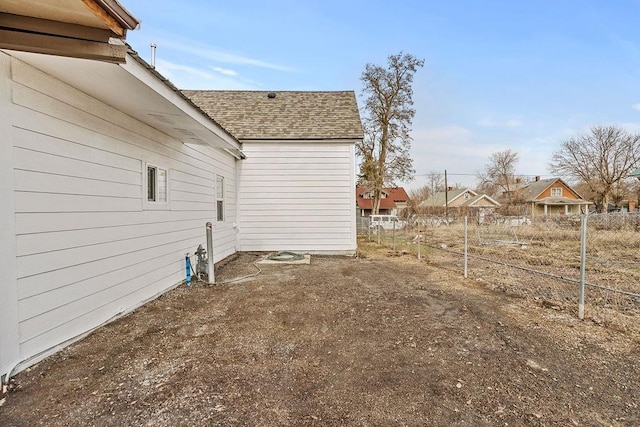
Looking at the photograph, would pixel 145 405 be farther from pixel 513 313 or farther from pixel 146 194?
pixel 513 313

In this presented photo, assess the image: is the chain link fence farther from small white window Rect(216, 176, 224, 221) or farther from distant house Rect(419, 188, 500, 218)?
distant house Rect(419, 188, 500, 218)

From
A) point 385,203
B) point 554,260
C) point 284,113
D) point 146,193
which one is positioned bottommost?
point 554,260

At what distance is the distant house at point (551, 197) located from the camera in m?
36.2

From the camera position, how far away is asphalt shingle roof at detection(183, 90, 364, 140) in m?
8.95

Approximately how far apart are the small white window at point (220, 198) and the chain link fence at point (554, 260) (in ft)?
15.6

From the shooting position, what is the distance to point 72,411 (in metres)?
1.91

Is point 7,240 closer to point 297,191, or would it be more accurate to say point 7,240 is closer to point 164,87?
point 164,87

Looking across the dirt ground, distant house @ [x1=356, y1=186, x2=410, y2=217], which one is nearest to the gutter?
the dirt ground

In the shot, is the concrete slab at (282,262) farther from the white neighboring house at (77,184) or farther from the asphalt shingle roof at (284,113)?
the asphalt shingle roof at (284,113)

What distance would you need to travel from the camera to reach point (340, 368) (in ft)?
8.19

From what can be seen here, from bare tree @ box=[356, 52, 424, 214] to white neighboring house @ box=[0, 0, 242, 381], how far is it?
17.7m

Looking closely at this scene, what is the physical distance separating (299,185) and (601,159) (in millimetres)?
37690

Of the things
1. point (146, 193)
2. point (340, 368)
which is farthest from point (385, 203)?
point (340, 368)

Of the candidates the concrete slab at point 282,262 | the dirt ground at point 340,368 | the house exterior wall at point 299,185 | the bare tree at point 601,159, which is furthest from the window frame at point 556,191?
the dirt ground at point 340,368
